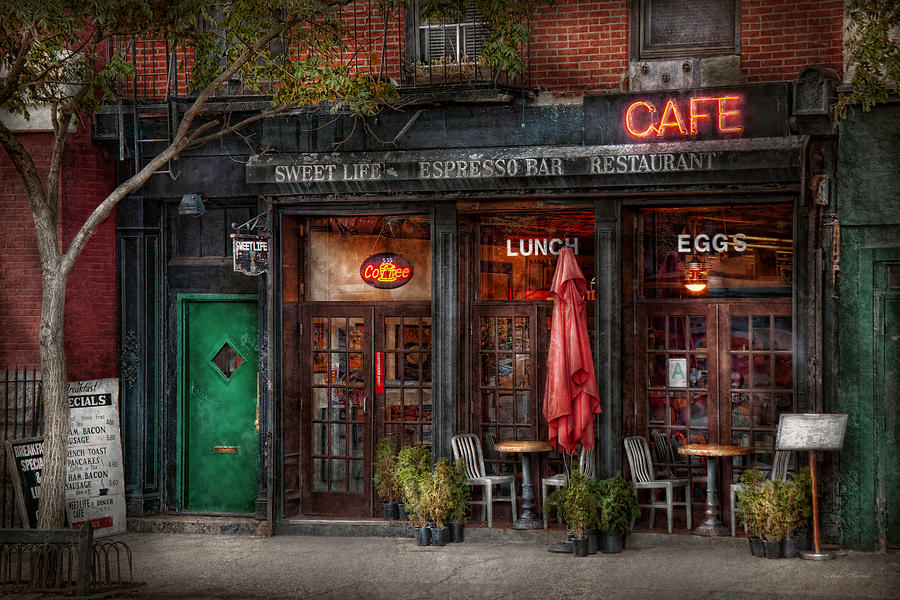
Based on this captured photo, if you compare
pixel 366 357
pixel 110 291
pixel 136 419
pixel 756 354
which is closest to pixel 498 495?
pixel 366 357

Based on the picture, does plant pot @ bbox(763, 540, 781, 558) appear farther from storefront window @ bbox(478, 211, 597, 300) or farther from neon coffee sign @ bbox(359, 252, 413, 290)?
neon coffee sign @ bbox(359, 252, 413, 290)

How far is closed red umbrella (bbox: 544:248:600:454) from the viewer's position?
11117 millimetres

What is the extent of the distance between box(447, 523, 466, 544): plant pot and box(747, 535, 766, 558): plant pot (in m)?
3.06

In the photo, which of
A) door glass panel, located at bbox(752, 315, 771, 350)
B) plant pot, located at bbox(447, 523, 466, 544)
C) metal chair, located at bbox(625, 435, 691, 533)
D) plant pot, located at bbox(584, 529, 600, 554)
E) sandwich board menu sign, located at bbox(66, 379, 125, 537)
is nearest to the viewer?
plant pot, located at bbox(584, 529, 600, 554)

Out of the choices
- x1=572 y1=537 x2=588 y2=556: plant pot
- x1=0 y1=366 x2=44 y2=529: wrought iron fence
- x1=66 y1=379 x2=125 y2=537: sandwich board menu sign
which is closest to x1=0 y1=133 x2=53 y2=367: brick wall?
x1=0 y1=366 x2=44 y2=529: wrought iron fence

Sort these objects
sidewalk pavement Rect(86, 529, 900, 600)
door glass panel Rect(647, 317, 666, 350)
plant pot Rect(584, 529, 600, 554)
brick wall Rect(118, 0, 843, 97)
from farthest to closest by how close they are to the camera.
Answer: door glass panel Rect(647, 317, 666, 350) < brick wall Rect(118, 0, 843, 97) < plant pot Rect(584, 529, 600, 554) < sidewalk pavement Rect(86, 529, 900, 600)

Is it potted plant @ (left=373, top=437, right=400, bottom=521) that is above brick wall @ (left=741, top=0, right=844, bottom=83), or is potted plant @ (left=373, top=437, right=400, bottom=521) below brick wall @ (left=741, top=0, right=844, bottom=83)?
below

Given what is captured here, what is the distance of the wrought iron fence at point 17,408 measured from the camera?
12117 millimetres

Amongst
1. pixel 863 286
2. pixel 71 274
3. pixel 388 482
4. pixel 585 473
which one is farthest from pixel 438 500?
pixel 71 274

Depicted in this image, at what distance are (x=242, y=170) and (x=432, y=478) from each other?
4.37 m

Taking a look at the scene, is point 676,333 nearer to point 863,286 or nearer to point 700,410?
point 700,410

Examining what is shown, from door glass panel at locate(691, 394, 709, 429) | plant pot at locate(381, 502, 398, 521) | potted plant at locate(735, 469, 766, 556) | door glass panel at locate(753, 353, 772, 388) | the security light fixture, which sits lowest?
plant pot at locate(381, 502, 398, 521)

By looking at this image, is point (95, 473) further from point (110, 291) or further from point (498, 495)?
point (498, 495)

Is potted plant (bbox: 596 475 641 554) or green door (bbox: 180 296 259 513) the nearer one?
potted plant (bbox: 596 475 641 554)
